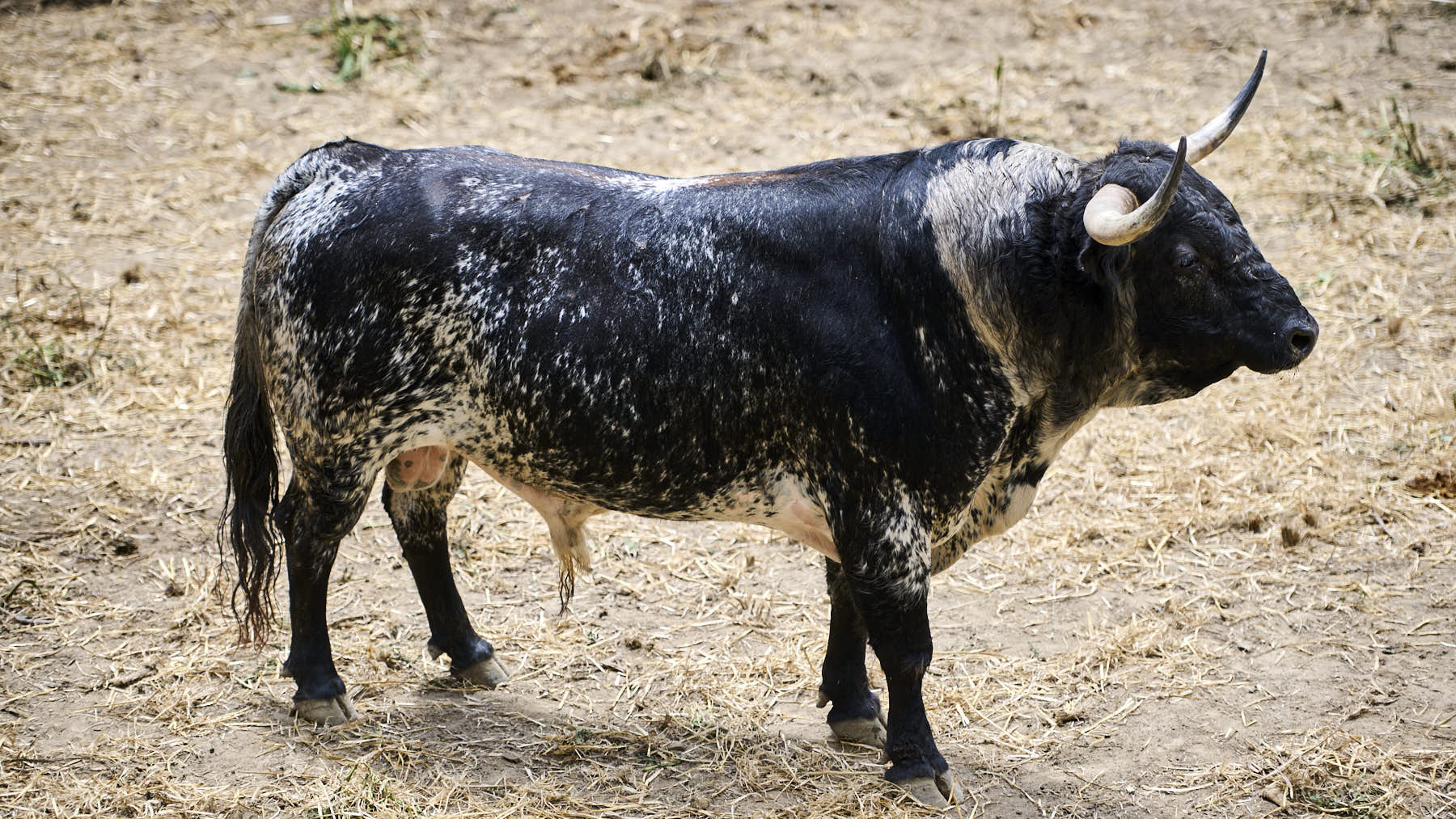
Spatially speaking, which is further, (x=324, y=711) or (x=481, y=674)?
(x=481, y=674)

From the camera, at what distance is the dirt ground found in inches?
171

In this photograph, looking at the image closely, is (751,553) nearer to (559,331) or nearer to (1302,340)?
(559,331)

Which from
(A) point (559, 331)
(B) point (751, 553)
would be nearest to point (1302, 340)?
(A) point (559, 331)

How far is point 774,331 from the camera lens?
3.88 metres

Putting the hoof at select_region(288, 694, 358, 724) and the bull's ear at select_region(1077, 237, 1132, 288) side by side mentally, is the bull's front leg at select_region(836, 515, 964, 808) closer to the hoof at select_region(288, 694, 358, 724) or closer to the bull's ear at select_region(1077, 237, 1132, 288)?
the bull's ear at select_region(1077, 237, 1132, 288)

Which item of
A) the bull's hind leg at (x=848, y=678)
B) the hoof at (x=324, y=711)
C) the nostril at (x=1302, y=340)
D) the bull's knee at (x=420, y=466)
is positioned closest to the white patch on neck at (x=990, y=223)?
the nostril at (x=1302, y=340)

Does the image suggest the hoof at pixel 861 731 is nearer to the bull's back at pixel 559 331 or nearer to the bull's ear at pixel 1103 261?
the bull's back at pixel 559 331

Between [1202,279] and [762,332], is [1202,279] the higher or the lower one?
the higher one

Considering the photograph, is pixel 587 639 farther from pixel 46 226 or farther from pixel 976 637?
pixel 46 226

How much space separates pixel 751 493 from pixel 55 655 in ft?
9.24

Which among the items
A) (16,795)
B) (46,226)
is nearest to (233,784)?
(16,795)

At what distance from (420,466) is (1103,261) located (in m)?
2.40

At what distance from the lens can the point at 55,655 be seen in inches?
192

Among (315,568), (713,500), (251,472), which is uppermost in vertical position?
(713,500)
